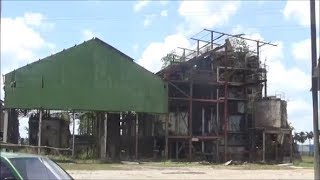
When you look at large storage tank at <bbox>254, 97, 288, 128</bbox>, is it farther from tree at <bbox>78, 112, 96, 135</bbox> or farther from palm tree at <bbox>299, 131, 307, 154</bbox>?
palm tree at <bbox>299, 131, 307, 154</bbox>

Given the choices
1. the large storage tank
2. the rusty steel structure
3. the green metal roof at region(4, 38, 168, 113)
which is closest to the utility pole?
the green metal roof at region(4, 38, 168, 113)

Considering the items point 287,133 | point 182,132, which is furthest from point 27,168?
point 287,133

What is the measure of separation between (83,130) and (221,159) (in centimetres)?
2285

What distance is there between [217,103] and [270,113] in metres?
6.65

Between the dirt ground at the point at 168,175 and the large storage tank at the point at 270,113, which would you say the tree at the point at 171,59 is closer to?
the large storage tank at the point at 270,113

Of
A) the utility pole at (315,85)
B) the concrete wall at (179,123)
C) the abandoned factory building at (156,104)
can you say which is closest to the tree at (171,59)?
the abandoned factory building at (156,104)

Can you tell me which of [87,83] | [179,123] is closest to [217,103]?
[179,123]

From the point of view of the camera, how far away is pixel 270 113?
65.3 meters

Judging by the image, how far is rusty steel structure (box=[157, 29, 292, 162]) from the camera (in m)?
62.2

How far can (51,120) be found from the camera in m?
64.1

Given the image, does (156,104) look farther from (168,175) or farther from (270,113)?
(168,175)

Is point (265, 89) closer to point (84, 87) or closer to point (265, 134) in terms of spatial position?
point (265, 134)

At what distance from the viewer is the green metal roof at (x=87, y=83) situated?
53875mm

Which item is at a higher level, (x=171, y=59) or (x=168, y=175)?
(x=171, y=59)
